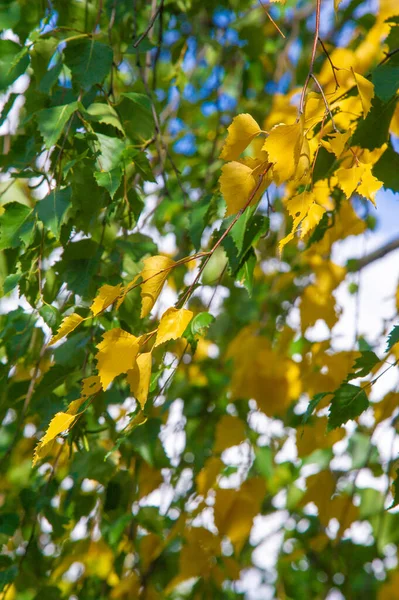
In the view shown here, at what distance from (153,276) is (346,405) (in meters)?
0.26

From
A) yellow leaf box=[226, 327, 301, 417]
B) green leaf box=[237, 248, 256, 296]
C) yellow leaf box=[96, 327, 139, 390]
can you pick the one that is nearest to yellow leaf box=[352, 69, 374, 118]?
green leaf box=[237, 248, 256, 296]

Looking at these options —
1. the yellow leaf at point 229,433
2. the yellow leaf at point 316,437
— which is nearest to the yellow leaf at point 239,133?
the yellow leaf at point 316,437

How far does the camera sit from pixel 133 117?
2.93ft

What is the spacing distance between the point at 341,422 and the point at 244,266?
0.20 meters

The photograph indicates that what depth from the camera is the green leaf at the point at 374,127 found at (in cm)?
77

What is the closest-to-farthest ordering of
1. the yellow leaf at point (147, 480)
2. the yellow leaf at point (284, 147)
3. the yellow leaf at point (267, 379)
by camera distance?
the yellow leaf at point (284, 147)
the yellow leaf at point (267, 379)
the yellow leaf at point (147, 480)

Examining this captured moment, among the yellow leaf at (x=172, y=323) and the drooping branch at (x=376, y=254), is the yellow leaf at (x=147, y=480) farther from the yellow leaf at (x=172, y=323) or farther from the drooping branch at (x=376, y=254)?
the yellow leaf at (x=172, y=323)

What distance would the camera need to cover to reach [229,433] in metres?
1.30

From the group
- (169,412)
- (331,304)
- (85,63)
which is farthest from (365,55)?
(169,412)

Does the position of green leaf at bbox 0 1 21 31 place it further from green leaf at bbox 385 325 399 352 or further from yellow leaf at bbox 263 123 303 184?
green leaf at bbox 385 325 399 352

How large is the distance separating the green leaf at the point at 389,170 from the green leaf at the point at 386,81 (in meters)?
0.13

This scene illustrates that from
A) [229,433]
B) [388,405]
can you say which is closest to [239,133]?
[388,405]

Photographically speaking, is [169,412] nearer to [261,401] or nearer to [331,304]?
[261,401]

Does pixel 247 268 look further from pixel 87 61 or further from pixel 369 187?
pixel 87 61
